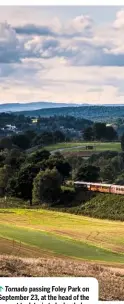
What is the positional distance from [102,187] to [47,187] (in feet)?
24.2

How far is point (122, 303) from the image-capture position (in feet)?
47.4

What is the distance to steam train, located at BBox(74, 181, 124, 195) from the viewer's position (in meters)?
72.8

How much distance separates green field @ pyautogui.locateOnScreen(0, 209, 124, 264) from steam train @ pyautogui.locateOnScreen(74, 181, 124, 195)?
8.63m

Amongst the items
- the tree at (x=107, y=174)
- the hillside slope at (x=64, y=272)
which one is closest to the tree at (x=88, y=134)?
the tree at (x=107, y=174)

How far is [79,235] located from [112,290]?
32.3 m

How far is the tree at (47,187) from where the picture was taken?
75.2m

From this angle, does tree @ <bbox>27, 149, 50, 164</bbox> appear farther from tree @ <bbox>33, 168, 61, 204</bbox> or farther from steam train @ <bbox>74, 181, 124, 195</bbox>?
tree @ <bbox>33, 168, 61, 204</bbox>

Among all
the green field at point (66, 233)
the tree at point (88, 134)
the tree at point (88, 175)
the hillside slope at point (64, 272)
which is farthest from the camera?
the tree at point (88, 134)

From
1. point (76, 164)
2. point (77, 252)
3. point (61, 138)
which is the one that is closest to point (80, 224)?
point (77, 252)

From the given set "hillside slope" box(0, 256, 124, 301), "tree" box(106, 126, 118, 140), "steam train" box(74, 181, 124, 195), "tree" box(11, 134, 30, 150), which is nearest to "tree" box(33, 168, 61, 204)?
"steam train" box(74, 181, 124, 195)

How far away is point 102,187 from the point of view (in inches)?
2960

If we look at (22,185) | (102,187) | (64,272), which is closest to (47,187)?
(102,187)

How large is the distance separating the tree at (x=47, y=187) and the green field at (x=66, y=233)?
545 cm

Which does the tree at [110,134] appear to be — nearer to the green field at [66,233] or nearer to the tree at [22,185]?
the tree at [22,185]
